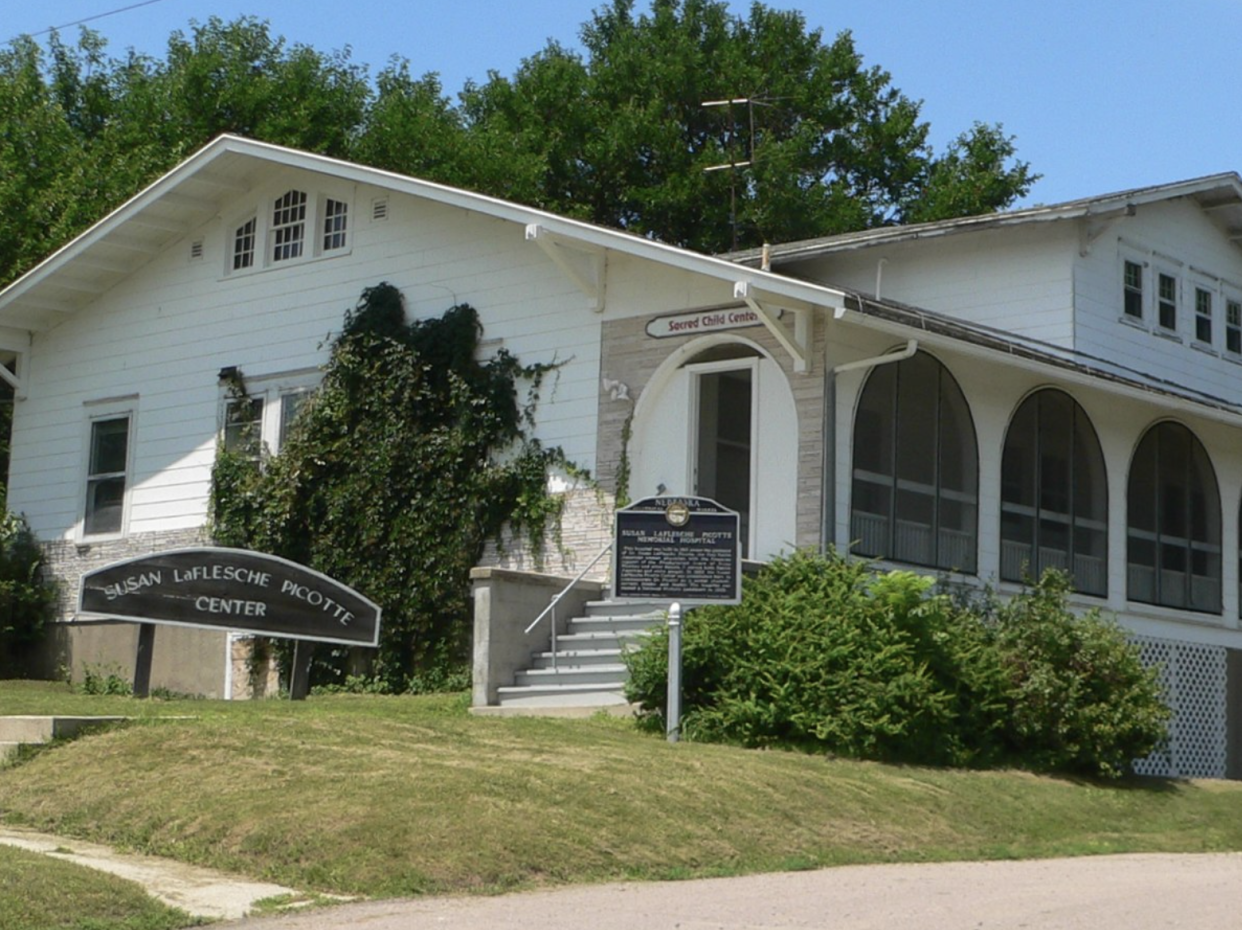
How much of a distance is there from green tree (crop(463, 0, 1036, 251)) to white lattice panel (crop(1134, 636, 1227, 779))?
755 inches

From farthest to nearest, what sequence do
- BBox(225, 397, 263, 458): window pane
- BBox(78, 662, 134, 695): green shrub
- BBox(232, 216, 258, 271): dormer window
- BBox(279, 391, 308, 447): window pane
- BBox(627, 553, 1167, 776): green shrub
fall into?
BBox(232, 216, 258, 271): dormer window → BBox(225, 397, 263, 458): window pane → BBox(279, 391, 308, 447): window pane → BBox(78, 662, 134, 695): green shrub → BBox(627, 553, 1167, 776): green shrub

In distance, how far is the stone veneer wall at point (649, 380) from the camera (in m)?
19.8

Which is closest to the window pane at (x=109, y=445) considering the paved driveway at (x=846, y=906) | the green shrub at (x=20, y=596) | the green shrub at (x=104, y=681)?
the green shrub at (x=20, y=596)

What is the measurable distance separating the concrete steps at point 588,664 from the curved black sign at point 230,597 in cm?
173

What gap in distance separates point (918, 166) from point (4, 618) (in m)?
26.8

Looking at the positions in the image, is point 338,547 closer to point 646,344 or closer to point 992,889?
point 646,344

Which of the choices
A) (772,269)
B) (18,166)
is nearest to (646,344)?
(772,269)

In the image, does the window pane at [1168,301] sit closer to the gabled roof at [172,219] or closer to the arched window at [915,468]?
the arched window at [915,468]

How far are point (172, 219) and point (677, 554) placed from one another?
11946mm

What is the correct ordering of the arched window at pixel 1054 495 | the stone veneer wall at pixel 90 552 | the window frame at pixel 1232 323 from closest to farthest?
the arched window at pixel 1054 495
the stone veneer wall at pixel 90 552
the window frame at pixel 1232 323

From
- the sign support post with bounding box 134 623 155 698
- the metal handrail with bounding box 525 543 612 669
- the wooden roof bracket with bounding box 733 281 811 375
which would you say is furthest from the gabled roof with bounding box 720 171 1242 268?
the sign support post with bounding box 134 623 155 698

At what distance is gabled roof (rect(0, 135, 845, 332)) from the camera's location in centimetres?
2220

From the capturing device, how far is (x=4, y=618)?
2583cm

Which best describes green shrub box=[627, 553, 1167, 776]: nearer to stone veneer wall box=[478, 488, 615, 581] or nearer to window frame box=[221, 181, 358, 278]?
stone veneer wall box=[478, 488, 615, 581]
